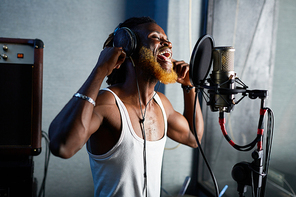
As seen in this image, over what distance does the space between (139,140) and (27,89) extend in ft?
2.18

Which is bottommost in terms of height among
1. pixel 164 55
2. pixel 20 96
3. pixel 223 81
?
pixel 20 96

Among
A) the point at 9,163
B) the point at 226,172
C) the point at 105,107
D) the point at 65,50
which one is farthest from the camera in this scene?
the point at 65,50

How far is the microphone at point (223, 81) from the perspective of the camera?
746mm

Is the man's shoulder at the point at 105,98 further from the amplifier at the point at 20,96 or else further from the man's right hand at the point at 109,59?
the amplifier at the point at 20,96

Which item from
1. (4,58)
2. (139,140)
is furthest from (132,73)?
(4,58)

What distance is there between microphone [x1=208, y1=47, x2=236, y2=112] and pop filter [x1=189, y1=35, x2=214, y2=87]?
0.18 ft

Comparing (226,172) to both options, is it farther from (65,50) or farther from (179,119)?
(65,50)

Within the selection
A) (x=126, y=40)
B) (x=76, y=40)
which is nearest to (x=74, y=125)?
(x=126, y=40)

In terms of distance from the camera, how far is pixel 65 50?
205 cm

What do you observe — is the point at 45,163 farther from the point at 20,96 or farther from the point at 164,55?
the point at 164,55

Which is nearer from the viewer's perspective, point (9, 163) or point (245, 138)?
point (9, 163)

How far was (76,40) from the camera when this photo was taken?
2.06m

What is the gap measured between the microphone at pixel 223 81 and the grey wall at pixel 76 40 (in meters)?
1.32

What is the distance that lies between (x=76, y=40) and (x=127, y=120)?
4.27ft
